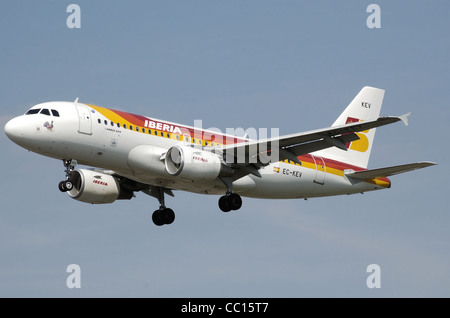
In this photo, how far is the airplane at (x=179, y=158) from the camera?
139ft

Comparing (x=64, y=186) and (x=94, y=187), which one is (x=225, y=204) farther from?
(x=64, y=186)

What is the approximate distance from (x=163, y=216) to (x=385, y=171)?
41.5 ft

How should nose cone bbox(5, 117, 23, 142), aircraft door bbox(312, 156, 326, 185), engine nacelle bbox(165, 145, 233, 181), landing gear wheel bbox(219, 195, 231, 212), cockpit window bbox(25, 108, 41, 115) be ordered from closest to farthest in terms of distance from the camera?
nose cone bbox(5, 117, 23, 142) < cockpit window bbox(25, 108, 41, 115) < engine nacelle bbox(165, 145, 233, 181) < landing gear wheel bbox(219, 195, 231, 212) < aircraft door bbox(312, 156, 326, 185)

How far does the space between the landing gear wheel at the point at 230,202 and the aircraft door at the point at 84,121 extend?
314 inches

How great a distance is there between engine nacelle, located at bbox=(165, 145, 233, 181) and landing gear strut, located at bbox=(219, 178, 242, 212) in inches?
73.9

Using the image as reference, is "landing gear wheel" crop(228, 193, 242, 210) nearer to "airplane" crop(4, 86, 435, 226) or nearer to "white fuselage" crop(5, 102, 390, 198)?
"airplane" crop(4, 86, 435, 226)

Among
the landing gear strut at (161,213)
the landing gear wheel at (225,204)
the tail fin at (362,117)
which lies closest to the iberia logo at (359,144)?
the tail fin at (362,117)

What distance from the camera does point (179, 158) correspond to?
4381 cm

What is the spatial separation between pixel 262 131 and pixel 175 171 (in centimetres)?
659

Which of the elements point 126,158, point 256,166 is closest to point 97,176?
point 126,158

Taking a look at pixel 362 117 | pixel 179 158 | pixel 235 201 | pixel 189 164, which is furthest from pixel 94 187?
pixel 362 117

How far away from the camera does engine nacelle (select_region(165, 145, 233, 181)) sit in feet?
143

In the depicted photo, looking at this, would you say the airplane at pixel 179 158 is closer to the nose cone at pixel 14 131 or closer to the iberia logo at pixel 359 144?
the nose cone at pixel 14 131

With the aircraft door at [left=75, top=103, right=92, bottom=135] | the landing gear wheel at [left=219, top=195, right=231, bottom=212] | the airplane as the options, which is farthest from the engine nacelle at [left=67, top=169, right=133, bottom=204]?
the landing gear wheel at [left=219, top=195, right=231, bottom=212]
